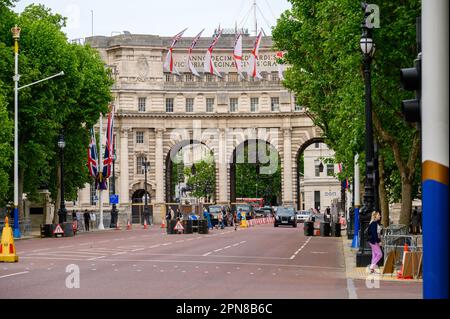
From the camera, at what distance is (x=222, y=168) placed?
12669 centimetres

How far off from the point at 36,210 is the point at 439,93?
81.0m

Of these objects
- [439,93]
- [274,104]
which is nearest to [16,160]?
[439,93]

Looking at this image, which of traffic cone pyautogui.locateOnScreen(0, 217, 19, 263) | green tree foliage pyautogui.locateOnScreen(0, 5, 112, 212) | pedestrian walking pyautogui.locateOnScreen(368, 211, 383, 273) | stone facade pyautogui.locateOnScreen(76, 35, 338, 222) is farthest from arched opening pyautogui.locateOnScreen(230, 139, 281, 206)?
pedestrian walking pyautogui.locateOnScreen(368, 211, 383, 273)

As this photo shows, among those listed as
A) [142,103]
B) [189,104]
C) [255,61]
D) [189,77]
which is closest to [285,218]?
[255,61]

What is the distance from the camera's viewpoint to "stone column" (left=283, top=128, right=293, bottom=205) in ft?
416

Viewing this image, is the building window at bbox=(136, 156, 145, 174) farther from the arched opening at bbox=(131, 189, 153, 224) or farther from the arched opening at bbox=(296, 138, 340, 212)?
the arched opening at bbox=(296, 138, 340, 212)

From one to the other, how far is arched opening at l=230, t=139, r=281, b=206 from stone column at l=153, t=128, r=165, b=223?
1282cm

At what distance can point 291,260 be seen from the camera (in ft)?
123

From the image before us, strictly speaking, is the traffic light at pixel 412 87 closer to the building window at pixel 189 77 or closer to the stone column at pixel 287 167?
the stone column at pixel 287 167

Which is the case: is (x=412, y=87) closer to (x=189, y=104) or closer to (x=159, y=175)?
(x=159, y=175)

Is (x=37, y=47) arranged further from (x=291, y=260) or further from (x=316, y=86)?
(x=291, y=260)

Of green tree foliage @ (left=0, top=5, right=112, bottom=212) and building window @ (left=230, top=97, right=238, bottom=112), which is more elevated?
building window @ (left=230, top=97, right=238, bottom=112)

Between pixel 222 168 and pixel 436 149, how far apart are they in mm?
115745

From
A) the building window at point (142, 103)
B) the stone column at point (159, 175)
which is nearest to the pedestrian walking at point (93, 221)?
the stone column at point (159, 175)
